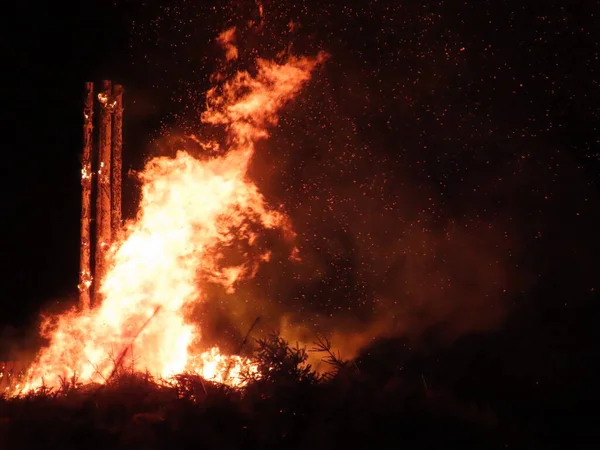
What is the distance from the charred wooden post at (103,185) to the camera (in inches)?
269

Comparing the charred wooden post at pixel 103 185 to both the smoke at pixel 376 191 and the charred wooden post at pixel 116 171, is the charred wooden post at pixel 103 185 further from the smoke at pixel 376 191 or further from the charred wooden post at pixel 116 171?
the smoke at pixel 376 191

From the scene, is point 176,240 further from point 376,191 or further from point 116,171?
point 376,191

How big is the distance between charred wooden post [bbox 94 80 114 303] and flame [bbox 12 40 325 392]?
11cm

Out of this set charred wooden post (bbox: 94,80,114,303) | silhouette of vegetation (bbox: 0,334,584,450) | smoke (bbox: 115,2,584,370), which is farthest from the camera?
charred wooden post (bbox: 94,80,114,303)

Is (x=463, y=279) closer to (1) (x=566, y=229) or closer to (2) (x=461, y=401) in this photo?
(1) (x=566, y=229)

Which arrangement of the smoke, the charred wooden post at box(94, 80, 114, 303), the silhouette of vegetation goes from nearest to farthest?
the silhouette of vegetation → the smoke → the charred wooden post at box(94, 80, 114, 303)

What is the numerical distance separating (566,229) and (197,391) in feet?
13.6

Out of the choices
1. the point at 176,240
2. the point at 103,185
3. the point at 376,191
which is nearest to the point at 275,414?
the point at 176,240

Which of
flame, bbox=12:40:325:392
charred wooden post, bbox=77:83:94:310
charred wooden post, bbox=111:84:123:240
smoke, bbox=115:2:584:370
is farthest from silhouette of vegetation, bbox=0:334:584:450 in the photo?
charred wooden post, bbox=111:84:123:240

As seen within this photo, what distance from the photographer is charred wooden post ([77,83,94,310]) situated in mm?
6844

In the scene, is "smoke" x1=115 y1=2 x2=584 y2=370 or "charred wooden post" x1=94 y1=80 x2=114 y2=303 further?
"charred wooden post" x1=94 y1=80 x2=114 y2=303

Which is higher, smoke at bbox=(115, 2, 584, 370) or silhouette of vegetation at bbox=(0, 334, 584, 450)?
smoke at bbox=(115, 2, 584, 370)

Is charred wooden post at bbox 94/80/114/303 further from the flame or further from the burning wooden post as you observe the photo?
the flame

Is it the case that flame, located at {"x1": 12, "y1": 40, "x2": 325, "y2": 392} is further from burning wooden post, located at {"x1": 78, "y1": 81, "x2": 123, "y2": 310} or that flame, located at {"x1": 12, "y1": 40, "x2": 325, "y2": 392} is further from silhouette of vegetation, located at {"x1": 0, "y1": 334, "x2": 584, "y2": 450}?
silhouette of vegetation, located at {"x1": 0, "y1": 334, "x2": 584, "y2": 450}
